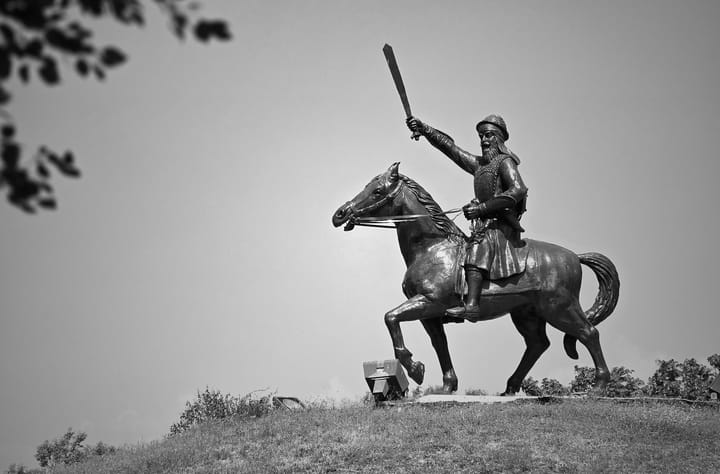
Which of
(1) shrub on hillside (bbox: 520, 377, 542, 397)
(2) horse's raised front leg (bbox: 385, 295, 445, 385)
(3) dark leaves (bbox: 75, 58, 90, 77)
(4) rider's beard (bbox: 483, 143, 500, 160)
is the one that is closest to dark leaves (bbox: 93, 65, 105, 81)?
(3) dark leaves (bbox: 75, 58, 90, 77)

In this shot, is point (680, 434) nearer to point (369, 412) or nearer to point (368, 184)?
point (369, 412)

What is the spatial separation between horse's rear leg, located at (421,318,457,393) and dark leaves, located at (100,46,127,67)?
40.7 feet

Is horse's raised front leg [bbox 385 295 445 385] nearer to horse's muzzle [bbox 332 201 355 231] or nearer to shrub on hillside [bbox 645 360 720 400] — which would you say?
horse's muzzle [bbox 332 201 355 231]

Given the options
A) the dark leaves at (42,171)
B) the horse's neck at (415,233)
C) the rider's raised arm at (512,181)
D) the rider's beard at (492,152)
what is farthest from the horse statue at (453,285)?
the dark leaves at (42,171)

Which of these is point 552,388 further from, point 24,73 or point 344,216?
point 24,73

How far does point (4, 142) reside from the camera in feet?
11.6

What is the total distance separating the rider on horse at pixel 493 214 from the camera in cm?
1480

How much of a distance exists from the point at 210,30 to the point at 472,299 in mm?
11434

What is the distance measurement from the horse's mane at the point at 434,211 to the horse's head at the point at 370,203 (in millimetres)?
334

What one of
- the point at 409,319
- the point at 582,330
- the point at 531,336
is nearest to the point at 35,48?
the point at 409,319

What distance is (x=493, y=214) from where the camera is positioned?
1523cm

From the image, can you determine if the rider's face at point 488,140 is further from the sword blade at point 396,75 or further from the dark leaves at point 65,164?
the dark leaves at point 65,164

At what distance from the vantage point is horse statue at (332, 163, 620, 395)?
48.7 feet

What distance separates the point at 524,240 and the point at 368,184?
3.00 meters
